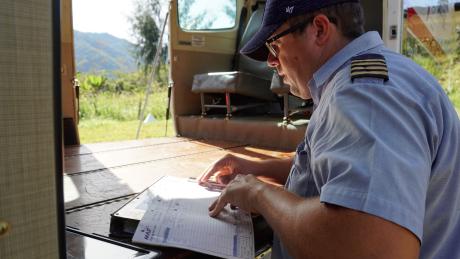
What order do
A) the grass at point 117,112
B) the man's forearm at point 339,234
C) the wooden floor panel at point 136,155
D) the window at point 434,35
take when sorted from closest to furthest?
the man's forearm at point 339,234 < the wooden floor panel at point 136,155 < the window at point 434,35 < the grass at point 117,112

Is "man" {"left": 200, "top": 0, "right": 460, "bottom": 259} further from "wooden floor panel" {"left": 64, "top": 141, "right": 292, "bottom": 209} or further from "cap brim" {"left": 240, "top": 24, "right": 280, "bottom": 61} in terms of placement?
"wooden floor panel" {"left": 64, "top": 141, "right": 292, "bottom": 209}

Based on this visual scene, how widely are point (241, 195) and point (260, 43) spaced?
396mm

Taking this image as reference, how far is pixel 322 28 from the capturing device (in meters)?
0.96

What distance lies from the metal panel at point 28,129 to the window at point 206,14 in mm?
3256

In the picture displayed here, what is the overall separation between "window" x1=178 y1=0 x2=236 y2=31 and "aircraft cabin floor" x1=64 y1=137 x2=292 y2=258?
3.72 ft

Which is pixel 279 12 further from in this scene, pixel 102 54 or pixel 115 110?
pixel 102 54

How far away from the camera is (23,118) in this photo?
442mm

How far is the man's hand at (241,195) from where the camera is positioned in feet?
3.17

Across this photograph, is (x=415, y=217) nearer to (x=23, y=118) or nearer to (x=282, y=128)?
(x=23, y=118)

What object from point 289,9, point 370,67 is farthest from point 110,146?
point 370,67

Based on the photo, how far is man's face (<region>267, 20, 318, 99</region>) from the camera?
0.98 metres

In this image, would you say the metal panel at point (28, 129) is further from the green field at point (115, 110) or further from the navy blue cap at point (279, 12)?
the green field at point (115, 110)

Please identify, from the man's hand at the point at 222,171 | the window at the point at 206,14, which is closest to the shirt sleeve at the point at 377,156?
the man's hand at the point at 222,171

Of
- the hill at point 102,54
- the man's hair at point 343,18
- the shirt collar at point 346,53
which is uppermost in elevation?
the hill at point 102,54
